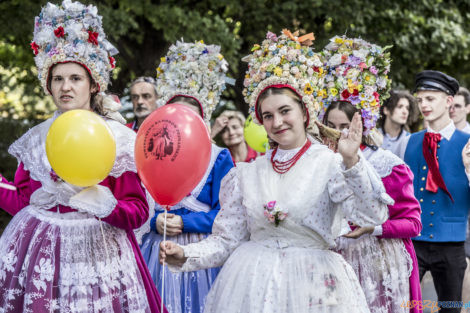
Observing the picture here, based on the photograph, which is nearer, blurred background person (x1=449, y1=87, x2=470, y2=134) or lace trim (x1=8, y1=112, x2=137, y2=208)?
lace trim (x1=8, y1=112, x2=137, y2=208)

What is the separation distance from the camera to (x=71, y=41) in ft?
12.9

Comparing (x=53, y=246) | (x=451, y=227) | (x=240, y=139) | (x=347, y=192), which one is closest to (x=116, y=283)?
(x=53, y=246)

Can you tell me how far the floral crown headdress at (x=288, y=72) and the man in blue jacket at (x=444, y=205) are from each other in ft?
7.12

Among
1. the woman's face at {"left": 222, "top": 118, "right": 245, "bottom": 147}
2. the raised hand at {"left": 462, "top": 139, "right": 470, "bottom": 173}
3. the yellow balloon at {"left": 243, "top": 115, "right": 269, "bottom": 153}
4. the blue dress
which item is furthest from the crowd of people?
the woman's face at {"left": 222, "top": 118, "right": 245, "bottom": 147}

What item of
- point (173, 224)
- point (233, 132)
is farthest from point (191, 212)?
point (233, 132)

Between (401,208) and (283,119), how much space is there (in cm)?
155

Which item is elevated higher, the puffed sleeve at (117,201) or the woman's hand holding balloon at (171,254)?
the puffed sleeve at (117,201)

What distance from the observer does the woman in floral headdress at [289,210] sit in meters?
3.20

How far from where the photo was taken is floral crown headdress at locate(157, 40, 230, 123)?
5.60m

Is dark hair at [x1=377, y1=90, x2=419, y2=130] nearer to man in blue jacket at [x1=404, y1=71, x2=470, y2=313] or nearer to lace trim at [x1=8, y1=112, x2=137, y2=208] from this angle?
man in blue jacket at [x1=404, y1=71, x2=470, y2=313]

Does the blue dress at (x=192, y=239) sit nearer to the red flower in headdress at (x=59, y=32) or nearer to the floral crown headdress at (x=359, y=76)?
the floral crown headdress at (x=359, y=76)

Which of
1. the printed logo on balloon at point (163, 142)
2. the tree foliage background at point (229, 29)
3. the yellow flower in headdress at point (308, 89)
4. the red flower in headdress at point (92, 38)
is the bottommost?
the printed logo on balloon at point (163, 142)

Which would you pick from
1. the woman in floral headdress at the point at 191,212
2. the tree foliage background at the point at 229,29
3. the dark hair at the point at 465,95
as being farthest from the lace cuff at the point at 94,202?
the tree foliage background at the point at 229,29

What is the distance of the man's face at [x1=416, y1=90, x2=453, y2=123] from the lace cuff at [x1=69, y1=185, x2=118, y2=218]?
11.1ft
